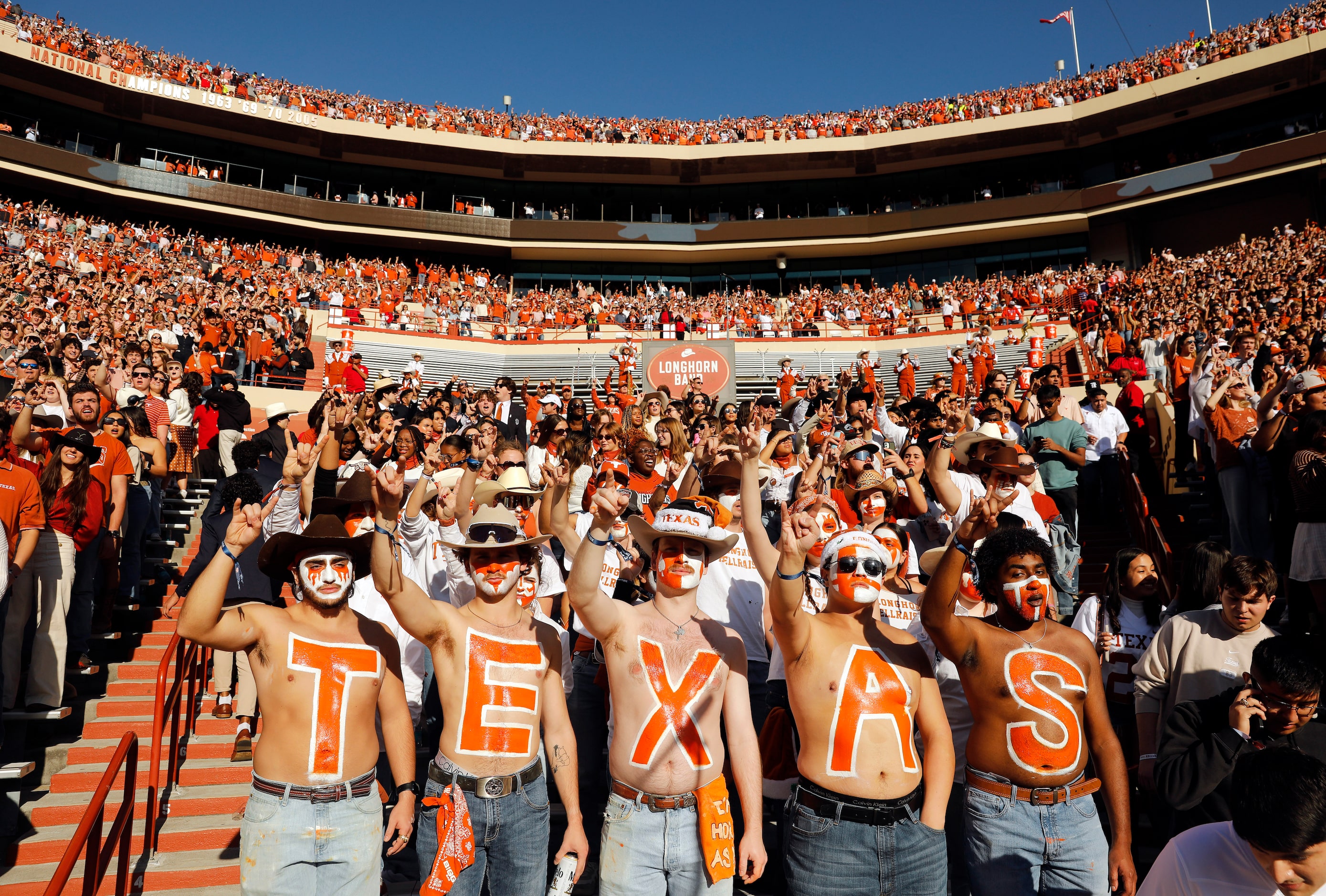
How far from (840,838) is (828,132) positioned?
128ft

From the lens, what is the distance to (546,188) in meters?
39.9

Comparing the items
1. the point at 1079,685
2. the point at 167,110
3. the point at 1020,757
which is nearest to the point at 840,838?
the point at 1020,757

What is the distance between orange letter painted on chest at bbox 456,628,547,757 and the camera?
3.85 meters

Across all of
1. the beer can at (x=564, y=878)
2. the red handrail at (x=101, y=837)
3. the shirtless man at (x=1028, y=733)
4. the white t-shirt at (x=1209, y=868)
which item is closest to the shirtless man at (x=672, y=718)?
the beer can at (x=564, y=878)

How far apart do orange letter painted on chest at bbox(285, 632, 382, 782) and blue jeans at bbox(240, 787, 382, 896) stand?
16 cm

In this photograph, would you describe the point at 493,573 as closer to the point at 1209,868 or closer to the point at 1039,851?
the point at 1039,851

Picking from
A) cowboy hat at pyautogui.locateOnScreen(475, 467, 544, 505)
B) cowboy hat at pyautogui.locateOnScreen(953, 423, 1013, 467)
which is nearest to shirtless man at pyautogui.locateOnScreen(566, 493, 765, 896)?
cowboy hat at pyautogui.locateOnScreen(475, 467, 544, 505)

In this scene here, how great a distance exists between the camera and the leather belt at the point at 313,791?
11.9 feet

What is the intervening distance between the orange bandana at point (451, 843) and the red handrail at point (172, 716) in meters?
1.88

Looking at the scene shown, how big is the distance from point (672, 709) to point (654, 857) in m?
0.57

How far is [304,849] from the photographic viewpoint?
357cm

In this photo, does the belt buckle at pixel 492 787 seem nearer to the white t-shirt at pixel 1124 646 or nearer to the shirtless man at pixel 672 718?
the shirtless man at pixel 672 718

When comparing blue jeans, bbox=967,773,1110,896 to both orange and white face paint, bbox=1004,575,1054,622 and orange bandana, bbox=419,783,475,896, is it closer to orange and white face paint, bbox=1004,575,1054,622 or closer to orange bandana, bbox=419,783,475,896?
orange and white face paint, bbox=1004,575,1054,622

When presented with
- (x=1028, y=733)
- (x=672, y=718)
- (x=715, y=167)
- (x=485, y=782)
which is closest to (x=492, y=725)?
(x=485, y=782)
